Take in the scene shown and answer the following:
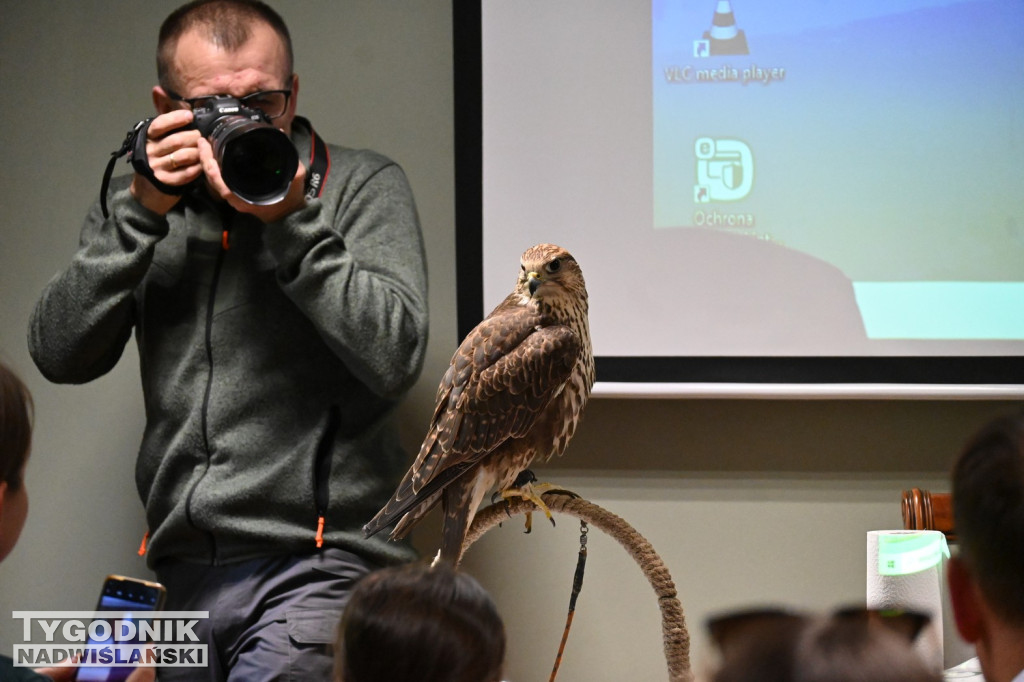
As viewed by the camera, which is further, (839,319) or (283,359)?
(839,319)

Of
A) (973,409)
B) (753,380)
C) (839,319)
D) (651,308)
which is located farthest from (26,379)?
(973,409)

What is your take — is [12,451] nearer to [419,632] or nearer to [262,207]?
[419,632]

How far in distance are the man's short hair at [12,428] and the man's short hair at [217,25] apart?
78 centimetres

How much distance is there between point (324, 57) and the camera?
2.04 meters

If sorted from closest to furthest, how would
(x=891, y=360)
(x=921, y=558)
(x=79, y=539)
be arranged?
(x=921, y=558)
(x=891, y=360)
(x=79, y=539)

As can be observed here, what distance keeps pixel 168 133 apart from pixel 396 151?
0.59m

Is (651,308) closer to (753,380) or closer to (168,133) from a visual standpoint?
(753,380)

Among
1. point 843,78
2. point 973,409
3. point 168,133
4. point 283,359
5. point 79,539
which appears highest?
point 843,78

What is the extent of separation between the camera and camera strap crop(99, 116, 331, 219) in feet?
4.92

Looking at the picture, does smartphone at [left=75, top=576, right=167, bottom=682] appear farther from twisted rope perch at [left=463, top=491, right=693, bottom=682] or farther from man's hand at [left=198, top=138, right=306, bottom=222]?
man's hand at [left=198, top=138, right=306, bottom=222]

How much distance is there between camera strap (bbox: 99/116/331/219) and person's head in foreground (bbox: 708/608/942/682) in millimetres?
1102

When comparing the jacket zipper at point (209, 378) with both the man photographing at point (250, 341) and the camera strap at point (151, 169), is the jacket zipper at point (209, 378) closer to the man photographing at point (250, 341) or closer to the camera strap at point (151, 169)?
the man photographing at point (250, 341)

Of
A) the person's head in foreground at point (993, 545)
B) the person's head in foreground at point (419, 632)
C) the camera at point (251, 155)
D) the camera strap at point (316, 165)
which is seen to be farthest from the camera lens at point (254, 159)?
the person's head in foreground at point (993, 545)

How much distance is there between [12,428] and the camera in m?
0.93
